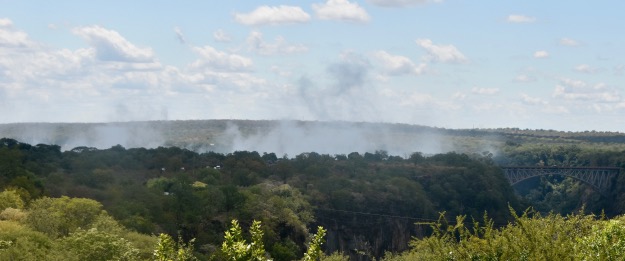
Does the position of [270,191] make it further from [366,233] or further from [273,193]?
[366,233]

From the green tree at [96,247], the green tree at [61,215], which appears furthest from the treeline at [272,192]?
the green tree at [96,247]

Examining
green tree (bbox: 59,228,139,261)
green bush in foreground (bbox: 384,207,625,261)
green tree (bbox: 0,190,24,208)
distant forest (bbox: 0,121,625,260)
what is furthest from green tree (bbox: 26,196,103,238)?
green bush in foreground (bbox: 384,207,625,261)

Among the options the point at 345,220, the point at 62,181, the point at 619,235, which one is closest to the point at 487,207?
the point at 345,220

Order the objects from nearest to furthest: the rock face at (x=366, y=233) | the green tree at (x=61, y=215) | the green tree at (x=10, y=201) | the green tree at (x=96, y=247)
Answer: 1. the green tree at (x=96, y=247)
2. the green tree at (x=61, y=215)
3. the green tree at (x=10, y=201)
4. the rock face at (x=366, y=233)

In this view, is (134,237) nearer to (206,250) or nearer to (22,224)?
(22,224)

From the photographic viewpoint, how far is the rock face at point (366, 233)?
131750 mm

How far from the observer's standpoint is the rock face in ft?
432

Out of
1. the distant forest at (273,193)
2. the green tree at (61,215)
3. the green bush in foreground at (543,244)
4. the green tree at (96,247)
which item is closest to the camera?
the green bush in foreground at (543,244)

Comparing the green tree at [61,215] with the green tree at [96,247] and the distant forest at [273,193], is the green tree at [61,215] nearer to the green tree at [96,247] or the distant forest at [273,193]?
the distant forest at [273,193]

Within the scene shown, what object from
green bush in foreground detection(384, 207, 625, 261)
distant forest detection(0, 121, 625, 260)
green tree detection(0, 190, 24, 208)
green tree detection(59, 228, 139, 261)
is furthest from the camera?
distant forest detection(0, 121, 625, 260)

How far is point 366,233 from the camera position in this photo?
139750 mm

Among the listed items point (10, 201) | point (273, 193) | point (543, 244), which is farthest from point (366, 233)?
point (543, 244)

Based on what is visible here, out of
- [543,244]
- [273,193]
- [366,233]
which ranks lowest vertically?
[366,233]

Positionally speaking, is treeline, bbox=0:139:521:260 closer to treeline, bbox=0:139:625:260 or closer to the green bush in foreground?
treeline, bbox=0:139:625:260
